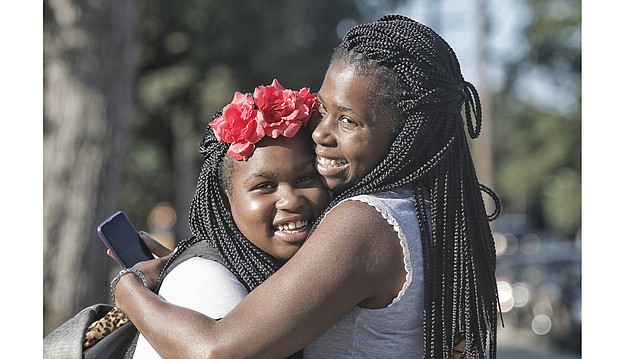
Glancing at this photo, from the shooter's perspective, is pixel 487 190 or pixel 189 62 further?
pixel 189 62

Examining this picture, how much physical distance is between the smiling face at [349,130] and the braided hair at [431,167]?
2cm

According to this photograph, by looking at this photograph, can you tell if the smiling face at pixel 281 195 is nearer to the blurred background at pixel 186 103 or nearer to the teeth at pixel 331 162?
the teeth at pixel 331 162

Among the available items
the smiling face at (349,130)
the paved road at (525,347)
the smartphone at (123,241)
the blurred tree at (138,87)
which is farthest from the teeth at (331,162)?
the paved road at (525,347)

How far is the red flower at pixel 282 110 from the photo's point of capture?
2646mm

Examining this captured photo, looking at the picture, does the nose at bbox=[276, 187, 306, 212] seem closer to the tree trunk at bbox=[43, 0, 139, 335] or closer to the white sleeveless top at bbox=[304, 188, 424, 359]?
the white sleeveless top at bbox=[304, 188, 424, 359]

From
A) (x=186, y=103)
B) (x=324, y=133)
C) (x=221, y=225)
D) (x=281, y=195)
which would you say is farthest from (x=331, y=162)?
(x=186, y=103)

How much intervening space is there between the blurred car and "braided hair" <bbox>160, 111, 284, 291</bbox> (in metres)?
10.8

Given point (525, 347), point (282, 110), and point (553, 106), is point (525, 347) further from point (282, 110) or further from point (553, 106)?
point (553, 106)

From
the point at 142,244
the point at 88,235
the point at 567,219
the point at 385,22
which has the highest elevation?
the point at 385,22

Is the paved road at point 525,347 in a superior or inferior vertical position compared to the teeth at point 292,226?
inferior

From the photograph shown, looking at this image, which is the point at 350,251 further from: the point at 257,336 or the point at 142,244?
the point at 142,244

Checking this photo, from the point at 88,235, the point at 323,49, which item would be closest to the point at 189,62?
the point at 323,49
